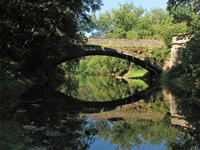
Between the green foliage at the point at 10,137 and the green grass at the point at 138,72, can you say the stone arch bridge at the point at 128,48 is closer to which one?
the green grass at the point at 138,72

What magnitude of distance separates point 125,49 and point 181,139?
2724 centimetres

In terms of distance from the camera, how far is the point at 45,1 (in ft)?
42.6

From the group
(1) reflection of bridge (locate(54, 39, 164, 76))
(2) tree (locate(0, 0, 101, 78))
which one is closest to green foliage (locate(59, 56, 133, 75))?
(1) reflection of bridge (locate(54, 39, 164, 76))

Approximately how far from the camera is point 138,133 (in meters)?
5.46

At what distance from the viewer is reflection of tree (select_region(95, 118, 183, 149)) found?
16.0ft

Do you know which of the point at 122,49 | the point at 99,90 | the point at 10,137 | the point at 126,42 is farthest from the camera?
the point at 126,42

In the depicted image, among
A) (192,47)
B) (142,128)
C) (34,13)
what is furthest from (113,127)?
(192,47)

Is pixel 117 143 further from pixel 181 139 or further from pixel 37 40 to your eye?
pixel 37 40

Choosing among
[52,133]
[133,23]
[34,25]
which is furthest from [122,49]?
Result: [52,133]

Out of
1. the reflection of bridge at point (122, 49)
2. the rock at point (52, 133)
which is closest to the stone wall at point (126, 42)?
the reflection of bridge at point (122, 49)

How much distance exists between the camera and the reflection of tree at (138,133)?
4.89 metres

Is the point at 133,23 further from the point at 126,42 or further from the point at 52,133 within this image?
the point at 52,133

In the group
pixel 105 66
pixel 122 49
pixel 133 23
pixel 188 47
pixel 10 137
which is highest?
pixel 133 23

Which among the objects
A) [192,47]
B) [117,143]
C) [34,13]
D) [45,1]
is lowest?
[117,143]
